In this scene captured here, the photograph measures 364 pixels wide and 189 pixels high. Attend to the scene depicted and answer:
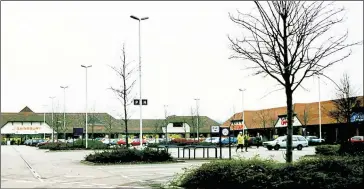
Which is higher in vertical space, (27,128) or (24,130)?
(27,128)

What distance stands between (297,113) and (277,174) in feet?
201

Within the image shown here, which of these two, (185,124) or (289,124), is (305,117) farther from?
(289,124)

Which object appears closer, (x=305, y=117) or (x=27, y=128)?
(x=305, y=117)

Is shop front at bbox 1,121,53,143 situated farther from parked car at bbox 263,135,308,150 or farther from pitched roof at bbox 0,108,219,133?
parked car at bbox 263,135,308,150

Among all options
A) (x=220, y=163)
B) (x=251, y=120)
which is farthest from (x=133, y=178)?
(x=251, y=120)

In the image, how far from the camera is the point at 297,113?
71.4 meters

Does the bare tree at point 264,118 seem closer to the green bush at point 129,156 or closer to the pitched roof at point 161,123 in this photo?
the pitched roof at point 161,123

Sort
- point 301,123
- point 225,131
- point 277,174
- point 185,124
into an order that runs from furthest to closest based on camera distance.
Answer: point 185,124
point 301,123
point 225,131
point 277,174

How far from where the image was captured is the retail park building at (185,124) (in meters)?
66.4

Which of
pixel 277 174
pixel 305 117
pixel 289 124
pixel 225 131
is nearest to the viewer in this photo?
pixel 277 174

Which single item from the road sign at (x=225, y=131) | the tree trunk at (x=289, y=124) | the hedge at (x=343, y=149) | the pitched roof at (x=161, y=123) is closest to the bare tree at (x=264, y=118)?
the pitched roof at (x=161, y=123)

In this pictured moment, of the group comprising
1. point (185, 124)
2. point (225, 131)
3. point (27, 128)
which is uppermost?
point (225, 131)

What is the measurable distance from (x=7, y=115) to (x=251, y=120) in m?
57.6

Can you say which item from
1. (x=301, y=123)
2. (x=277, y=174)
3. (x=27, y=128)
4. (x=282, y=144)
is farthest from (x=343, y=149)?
(x=27, y=128)
